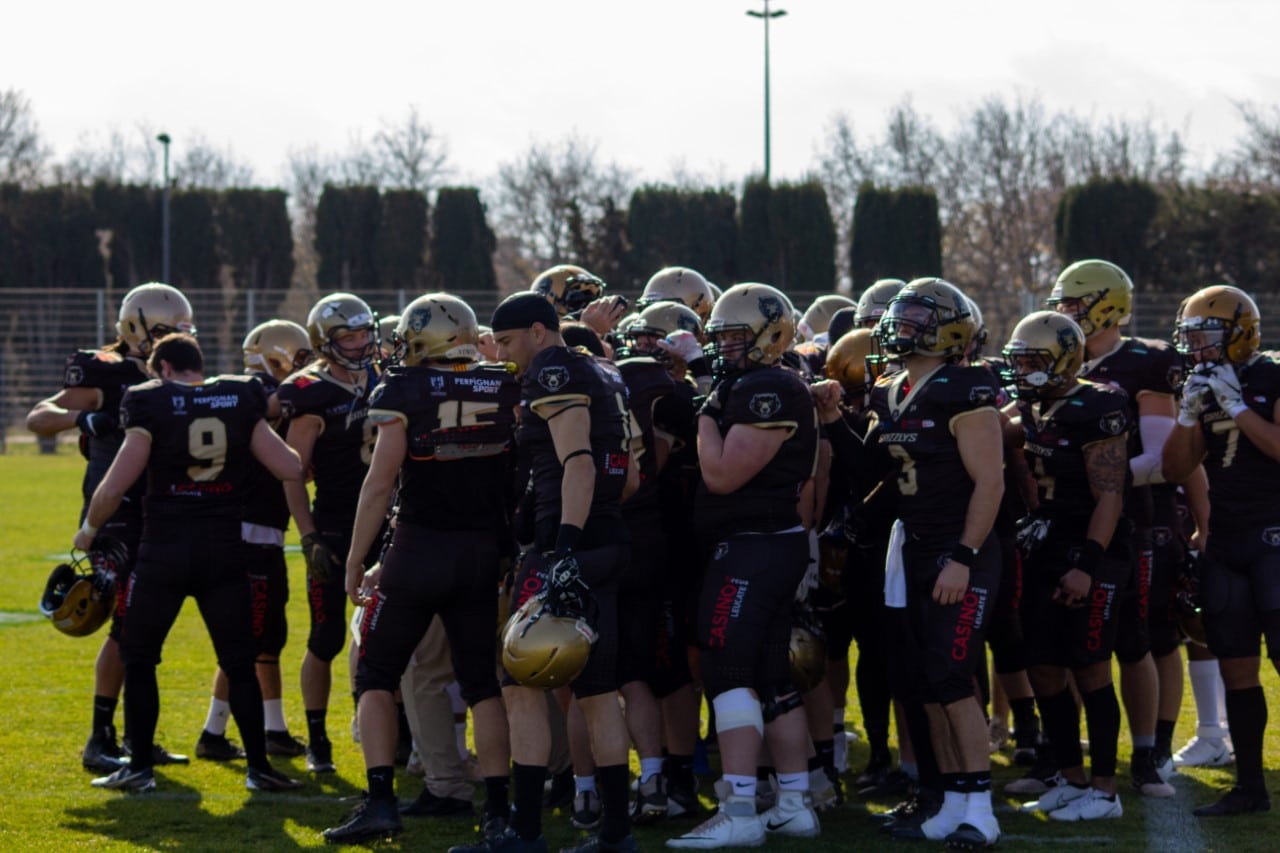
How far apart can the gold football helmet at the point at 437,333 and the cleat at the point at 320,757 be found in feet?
7.08

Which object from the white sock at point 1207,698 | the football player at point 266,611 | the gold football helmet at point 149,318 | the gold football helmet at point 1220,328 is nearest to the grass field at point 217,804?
the football player at point 266,611

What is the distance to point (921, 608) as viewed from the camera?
5.87 meters

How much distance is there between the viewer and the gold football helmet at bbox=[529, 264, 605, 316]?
7.57 metres

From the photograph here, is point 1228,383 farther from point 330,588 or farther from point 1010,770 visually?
point 330,588

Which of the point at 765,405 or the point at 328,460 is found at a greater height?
the point at 765,405

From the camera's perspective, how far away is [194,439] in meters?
6.54

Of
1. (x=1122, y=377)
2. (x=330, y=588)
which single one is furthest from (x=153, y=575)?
(x=1122, y=377)

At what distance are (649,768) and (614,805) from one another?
738 millimetres

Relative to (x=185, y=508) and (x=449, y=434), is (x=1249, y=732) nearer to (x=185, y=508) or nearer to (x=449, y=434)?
(x=449, y=434)

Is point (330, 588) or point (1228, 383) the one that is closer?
point (1228, 383)

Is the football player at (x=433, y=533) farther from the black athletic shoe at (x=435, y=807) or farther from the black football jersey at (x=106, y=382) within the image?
the black football jersey at (x=106, y=382)

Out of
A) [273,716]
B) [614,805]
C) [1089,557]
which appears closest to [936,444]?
[1089,557]

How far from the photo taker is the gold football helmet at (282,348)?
8.20m

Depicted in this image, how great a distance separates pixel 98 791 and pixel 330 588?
129 cm
